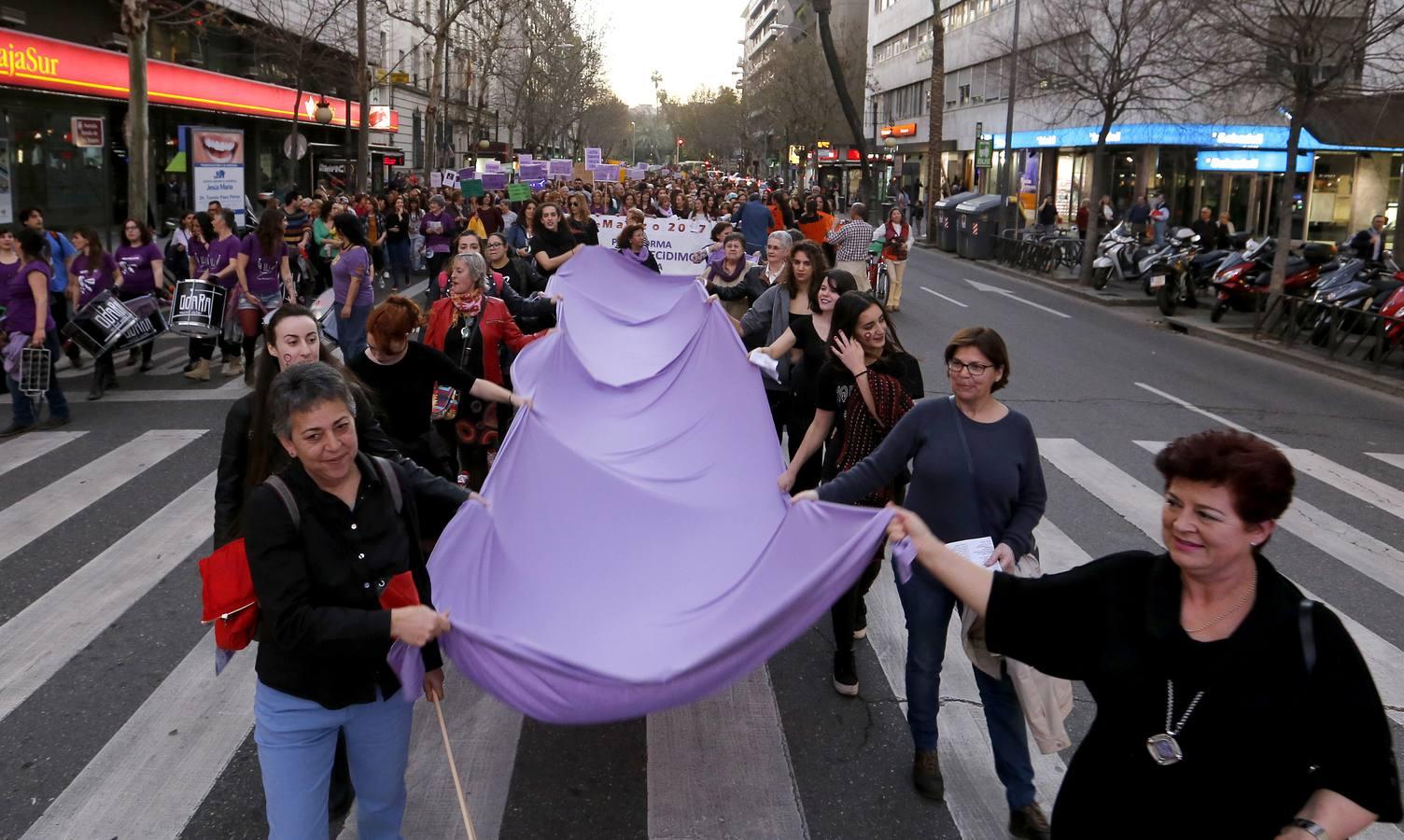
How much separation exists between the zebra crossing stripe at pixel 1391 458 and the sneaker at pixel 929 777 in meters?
7.96

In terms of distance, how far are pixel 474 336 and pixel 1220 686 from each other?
19.3 feet

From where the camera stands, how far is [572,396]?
7977mm

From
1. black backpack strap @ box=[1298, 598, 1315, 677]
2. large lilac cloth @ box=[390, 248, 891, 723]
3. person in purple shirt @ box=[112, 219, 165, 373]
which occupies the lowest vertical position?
large lilac cloth @ box=[390, 248, 891, 723]

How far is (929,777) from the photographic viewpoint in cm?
472

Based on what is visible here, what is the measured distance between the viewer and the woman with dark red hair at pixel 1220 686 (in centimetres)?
245

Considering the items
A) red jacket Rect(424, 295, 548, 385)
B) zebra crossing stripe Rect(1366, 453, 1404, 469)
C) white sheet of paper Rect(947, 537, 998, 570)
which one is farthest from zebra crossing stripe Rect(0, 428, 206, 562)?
zebra crossing stripe Rect(1366, 453, 1404, 469)

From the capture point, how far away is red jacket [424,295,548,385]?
7.68 meters

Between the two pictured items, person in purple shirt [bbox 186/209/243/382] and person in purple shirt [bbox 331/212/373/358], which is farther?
person in purple shirt [bbox 186/209/243/382]

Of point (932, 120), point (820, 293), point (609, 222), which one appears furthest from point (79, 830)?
point (932, 120)

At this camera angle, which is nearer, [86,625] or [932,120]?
[86,625]

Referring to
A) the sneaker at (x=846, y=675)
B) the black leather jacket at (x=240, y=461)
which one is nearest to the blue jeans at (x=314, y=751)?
the black leather jacket at (x=240, y=461)

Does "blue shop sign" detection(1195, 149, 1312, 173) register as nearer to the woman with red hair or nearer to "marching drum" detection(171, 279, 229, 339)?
"marching drum" detection(171, 279, 229, 339)

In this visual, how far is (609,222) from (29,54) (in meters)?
14.2

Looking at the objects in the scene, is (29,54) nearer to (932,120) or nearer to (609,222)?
(609,222)
